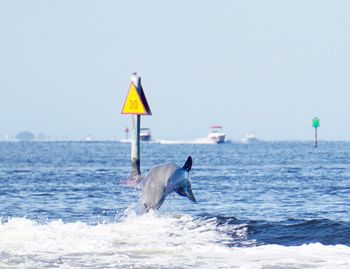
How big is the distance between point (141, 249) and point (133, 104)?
Answer: 15.5m

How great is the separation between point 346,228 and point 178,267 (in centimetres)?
642

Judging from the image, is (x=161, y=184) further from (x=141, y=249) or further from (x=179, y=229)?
(x=141, y=249)

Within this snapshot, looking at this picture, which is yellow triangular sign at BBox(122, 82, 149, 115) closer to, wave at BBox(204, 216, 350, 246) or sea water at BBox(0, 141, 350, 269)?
sea water at BBox(0, 141, 350, 269)

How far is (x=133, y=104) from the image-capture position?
34.1 metres

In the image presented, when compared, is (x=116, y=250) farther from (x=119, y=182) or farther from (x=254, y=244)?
(x=119, y=182)

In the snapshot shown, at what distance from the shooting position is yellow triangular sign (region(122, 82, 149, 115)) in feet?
112

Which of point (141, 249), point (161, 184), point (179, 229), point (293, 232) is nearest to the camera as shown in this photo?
point (141, 249)

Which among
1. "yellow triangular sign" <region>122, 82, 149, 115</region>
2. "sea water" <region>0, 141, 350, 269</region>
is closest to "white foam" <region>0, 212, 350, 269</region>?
"sea water" <region>0, 141, 350, 269</region>

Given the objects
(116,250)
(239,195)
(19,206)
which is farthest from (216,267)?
(239,195)

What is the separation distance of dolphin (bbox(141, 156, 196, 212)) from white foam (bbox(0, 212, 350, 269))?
1.81 feet

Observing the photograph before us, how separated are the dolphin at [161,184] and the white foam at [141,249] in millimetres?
552

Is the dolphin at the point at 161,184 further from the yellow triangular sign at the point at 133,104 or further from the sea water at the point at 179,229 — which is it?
the yellow triangular sign at the point at 133,104

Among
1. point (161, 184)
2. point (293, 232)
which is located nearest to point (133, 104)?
point (161, 184)

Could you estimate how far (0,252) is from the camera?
18375 millimetres
